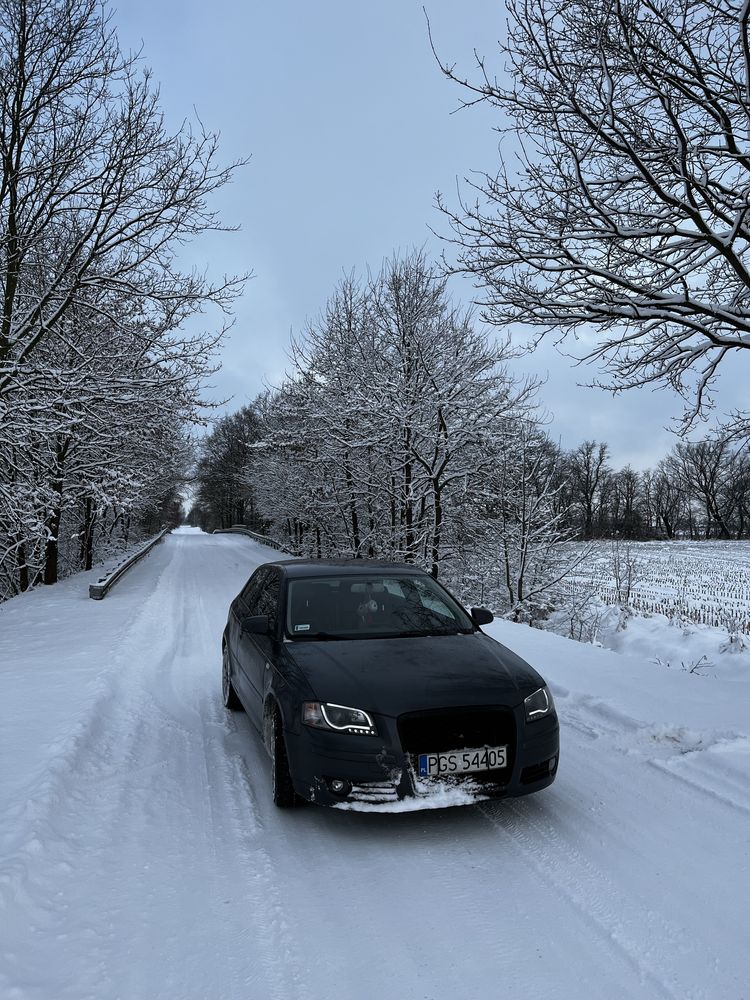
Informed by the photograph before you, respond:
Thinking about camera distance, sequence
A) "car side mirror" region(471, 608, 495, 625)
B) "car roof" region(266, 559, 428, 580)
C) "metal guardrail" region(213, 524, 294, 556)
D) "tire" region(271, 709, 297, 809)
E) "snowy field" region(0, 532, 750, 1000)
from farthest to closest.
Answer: "metal guardrail" region(213, 524, 294, 556) < "car roof" region(266, 559, 428, 580) < "car side mirror" region(471, 608, 495, 625) < "tire" region(271, 709, 297, 809) < "snowy field" region(0, 532, 750, 1000)

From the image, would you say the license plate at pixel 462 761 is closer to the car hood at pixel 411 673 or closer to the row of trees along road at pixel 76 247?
the car hood at pixel 411 673

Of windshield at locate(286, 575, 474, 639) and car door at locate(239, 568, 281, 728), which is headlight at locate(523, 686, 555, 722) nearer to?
windshield at locate(286, 575, 474, 639)

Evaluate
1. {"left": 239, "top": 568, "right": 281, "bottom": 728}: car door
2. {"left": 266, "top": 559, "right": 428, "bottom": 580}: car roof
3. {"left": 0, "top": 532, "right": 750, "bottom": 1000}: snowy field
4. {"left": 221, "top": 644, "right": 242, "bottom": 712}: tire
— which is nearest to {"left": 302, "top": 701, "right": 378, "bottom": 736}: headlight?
{"left": 0, "top": 532, "right": 750, "bottom": 1000}: snowy field

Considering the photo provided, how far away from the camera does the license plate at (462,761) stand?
139 inches

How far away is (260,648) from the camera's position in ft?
16.5

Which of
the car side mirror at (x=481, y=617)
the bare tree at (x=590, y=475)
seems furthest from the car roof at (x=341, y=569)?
the bare tree at (x=590, y=475)

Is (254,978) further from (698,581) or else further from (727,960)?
(698,581)

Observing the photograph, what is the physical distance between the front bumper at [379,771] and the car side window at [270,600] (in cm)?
133

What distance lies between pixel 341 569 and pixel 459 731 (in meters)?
2.20

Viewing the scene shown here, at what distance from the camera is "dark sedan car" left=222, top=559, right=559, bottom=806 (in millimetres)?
3543

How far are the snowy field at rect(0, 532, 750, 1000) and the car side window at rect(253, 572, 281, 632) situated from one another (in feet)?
3.50

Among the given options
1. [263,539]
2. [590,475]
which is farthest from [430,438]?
[590,475]

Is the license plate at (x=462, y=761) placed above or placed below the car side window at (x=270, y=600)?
below

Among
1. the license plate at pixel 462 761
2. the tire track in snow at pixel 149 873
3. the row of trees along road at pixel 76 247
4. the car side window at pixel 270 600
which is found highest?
the row of trees along road at pixel 76 247
